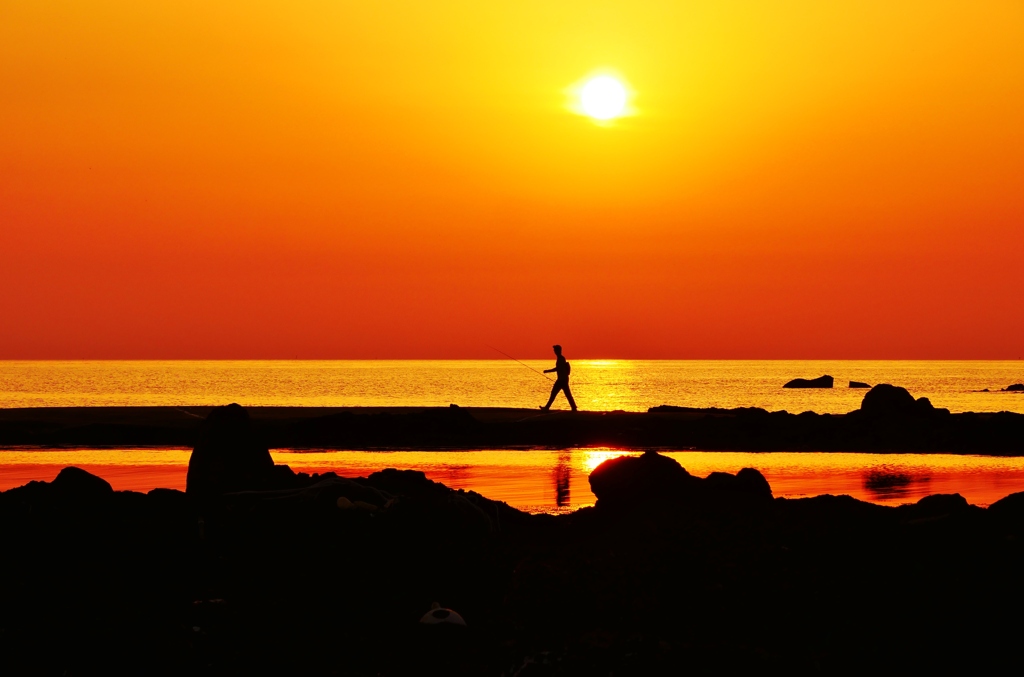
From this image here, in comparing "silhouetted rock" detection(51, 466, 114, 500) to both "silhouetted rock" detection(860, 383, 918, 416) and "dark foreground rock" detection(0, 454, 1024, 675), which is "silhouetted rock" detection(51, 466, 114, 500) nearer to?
"dark foreground rock" detection(0, 454, 1024, 675)

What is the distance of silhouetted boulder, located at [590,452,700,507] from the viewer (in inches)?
597

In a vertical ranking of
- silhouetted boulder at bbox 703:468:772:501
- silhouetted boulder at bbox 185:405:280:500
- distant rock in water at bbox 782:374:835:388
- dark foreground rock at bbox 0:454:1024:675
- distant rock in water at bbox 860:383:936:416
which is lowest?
dark foreground rock at bbox 0:454:1024:675

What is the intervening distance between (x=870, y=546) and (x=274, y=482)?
25.3 ft

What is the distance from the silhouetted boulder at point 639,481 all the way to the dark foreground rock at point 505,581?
0.03 metres

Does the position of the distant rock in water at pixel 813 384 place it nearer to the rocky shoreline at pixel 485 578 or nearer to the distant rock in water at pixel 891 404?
the distant rock in water at pixel 891 404

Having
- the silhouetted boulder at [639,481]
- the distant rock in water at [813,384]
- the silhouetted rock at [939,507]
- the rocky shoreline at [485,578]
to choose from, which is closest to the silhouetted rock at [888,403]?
the silhouetted rock at [939,507]

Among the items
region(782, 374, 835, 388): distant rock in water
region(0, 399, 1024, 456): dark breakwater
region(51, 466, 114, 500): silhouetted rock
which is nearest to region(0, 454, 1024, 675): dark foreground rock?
region(51, 466, 114, 500): silhouetted rock

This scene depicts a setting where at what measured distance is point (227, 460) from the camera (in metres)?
15.9

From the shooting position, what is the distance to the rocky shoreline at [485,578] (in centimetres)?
1017

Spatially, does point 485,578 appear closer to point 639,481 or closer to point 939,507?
point 639,481

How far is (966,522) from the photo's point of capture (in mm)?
13352

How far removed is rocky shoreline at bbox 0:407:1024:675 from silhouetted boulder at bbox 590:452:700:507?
Answer: 35mm

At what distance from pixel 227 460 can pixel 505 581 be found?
198 inches

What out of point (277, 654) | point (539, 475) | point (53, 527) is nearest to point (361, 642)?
point (277, 654)
